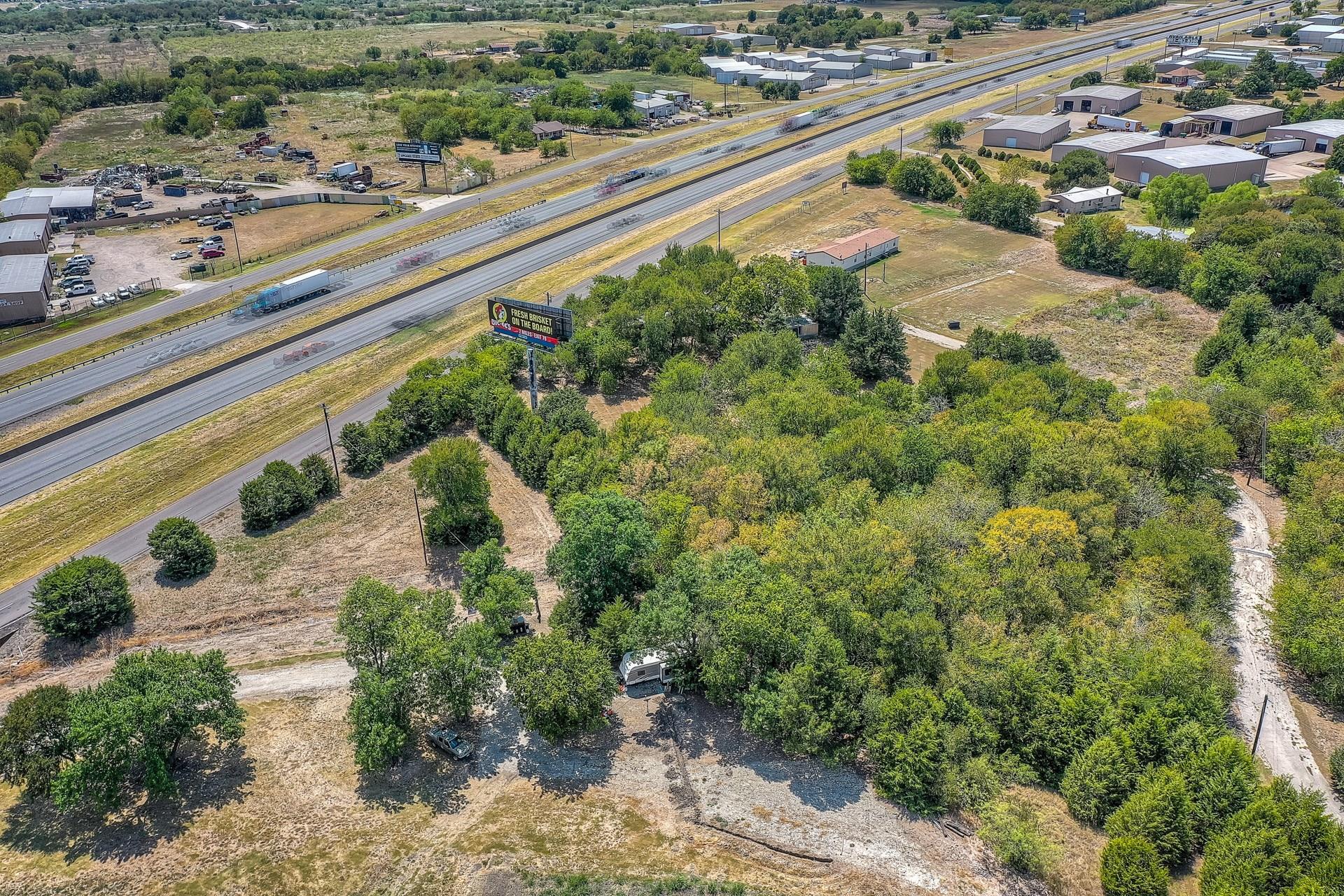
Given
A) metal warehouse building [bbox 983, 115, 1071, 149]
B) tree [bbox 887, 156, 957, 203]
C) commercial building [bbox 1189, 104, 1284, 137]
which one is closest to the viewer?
tree [bbox 887, 156, 957, 203]

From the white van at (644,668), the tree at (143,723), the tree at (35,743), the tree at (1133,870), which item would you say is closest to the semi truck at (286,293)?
the tree at (143,723)

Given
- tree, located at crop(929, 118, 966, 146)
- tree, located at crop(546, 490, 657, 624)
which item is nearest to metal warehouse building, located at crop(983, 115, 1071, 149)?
tree, located at crop(929, 118, 966, 146)

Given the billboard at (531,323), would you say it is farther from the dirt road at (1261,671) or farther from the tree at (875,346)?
the dirt road at (1261,671)

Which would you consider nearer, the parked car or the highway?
the parked car

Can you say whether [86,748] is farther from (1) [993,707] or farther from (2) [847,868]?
(1) [993,707]

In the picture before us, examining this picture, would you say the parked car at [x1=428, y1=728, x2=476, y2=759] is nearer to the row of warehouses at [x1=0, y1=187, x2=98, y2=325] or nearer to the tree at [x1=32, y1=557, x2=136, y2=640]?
the tree at [x1=32, y1=557, x2=136, y2=640]

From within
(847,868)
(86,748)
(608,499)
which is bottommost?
(847,868)

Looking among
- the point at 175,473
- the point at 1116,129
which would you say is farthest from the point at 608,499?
the point at 1116,129
